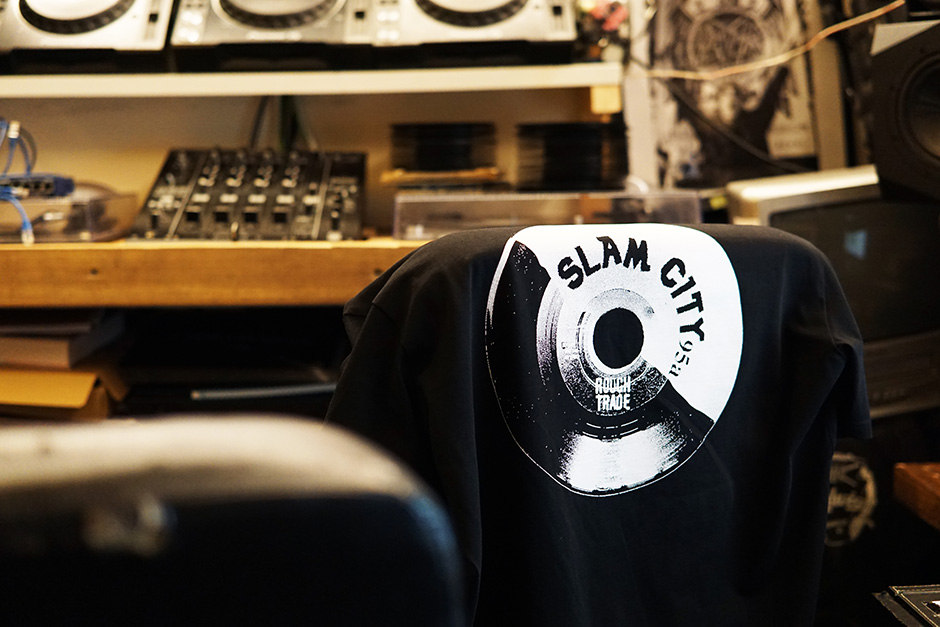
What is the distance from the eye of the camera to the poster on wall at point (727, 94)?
6.82 feet

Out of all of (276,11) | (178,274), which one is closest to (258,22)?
(276,11)

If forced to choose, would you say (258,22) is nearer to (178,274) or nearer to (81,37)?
(81,37)

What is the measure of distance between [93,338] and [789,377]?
1.41 m

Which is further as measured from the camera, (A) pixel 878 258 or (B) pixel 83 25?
(B) pixel 83 25

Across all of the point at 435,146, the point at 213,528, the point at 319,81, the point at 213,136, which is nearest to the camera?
the point at 213,528

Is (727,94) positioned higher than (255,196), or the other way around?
(727,94)

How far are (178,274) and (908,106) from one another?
4.32 ft

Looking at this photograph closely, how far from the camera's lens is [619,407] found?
0.87 m

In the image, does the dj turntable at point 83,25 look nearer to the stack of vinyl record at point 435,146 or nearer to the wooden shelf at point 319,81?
the wooden shelf at point 319,81

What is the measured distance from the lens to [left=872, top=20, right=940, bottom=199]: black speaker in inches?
53.6

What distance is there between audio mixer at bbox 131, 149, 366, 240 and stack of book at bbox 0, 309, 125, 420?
238 millimetres

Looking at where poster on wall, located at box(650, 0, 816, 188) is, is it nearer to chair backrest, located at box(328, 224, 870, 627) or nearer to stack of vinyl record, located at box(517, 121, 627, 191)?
stack of vinyl record, located at box(517, 121, 627, 191)

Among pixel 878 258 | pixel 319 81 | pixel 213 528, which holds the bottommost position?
pixel 213 528

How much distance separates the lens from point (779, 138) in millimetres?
2115
